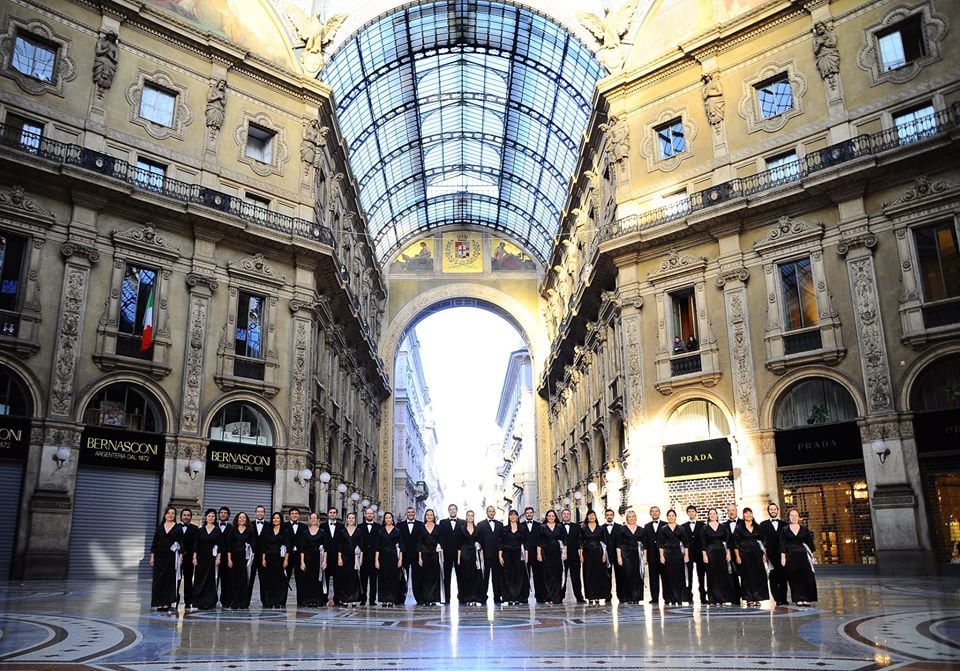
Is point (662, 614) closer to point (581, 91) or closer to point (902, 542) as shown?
point (902, 542)

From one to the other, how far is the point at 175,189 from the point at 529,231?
35123 mm

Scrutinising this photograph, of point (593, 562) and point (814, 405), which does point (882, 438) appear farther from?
point (593, 562)

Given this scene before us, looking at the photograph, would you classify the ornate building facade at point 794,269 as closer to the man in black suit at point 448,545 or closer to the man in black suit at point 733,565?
the man in black suit at point 733,565

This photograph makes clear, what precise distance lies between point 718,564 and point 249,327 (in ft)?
62.7

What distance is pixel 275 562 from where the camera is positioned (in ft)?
47.3

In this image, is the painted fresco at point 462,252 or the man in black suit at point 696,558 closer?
the man in black suit at point 696,558

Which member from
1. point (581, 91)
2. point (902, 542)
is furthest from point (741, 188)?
point (581, 91)

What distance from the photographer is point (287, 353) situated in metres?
28.4

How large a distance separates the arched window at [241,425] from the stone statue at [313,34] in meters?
13.8

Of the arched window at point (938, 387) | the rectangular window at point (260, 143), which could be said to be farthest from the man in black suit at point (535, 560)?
the rectangular window at point (260, 143)

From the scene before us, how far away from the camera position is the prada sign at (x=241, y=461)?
25812 millimetres

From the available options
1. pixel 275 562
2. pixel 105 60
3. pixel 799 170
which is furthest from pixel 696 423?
pixel 105 60

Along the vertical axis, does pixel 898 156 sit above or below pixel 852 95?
below

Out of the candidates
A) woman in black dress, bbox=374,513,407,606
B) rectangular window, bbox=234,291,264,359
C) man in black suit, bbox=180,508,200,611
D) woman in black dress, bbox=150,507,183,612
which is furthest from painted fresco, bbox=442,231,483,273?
woman in black dress, bbox=150,507,183,612
